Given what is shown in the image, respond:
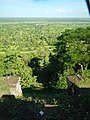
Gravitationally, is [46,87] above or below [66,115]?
below

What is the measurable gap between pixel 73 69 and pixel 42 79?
235 inches

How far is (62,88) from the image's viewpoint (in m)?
33.2

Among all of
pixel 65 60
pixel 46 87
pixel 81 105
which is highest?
pixel 81 105

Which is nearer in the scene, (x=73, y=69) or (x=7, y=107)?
(x=7, y=107)

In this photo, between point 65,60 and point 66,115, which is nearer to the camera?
point 66,115

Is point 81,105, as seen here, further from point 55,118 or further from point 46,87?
point 46,87

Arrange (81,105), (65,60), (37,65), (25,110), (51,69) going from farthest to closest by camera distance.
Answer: (37,65)
(51,69)
(65,60)
(81,105)
(25,110)

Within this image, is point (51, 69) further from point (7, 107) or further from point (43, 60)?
point (7, 107)

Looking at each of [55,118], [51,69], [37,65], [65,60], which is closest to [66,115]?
[55,118]

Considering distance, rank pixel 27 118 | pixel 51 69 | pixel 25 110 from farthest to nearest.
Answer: pixel 51 69, pixel 25 110, pixel 27 118

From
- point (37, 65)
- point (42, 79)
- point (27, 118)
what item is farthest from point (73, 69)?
point (27, 118)

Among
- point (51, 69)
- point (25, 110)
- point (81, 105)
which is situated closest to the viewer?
point (25, 110)

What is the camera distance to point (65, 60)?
122ft

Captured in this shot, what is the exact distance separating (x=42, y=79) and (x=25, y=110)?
31.4 metres
